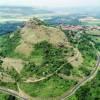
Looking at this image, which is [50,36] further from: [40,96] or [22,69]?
[40,96]

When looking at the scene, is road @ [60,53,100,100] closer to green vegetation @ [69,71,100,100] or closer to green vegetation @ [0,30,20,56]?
green vegetation @ [69,71,100,100]

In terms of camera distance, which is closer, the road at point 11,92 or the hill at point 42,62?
the road at point 11,92

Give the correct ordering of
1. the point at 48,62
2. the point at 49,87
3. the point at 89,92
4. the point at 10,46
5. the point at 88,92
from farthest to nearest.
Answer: the point at 10,46, the point at 48,62, the point at 88,92, the point at 89,92, the point at 49,87

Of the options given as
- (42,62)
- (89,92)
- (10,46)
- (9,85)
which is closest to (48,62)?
(42,62)

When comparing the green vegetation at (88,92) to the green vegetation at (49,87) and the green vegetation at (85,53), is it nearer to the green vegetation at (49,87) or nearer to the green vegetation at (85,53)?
the green vegetation at (49,87)

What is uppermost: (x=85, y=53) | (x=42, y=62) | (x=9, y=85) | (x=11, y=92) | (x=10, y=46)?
(x=10, y=46)

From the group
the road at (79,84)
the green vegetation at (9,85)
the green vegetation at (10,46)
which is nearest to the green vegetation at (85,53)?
the road at (79,84)

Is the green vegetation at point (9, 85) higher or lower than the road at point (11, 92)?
higher

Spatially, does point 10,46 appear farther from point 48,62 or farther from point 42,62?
point 48,62

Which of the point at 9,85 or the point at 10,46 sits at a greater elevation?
the point at 10,46
